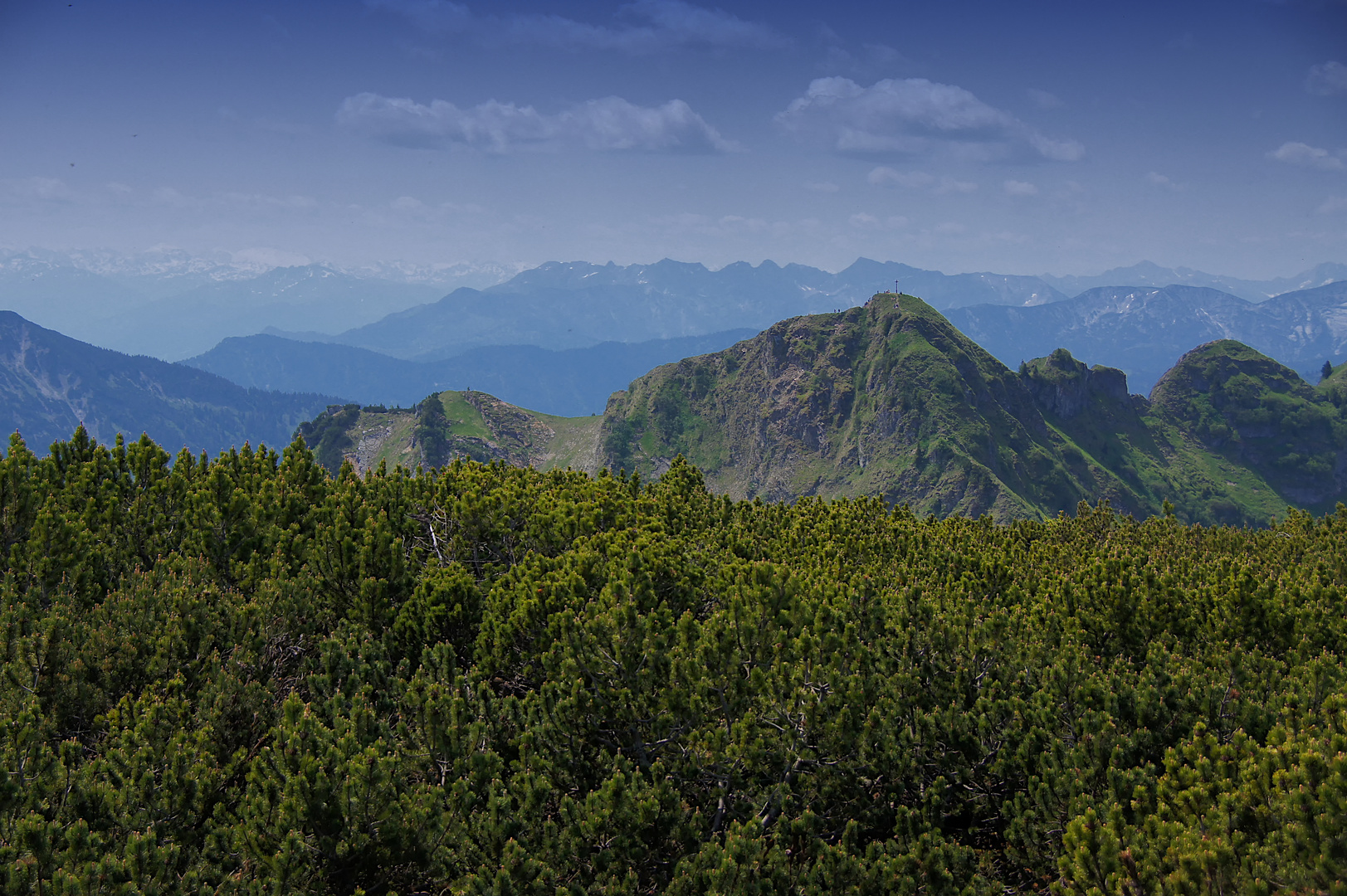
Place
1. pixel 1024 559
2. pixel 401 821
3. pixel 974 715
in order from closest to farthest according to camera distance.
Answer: pixel 401 821 < pixel 974 715 < pixel 1024 559

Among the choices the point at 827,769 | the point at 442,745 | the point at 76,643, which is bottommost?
the point at 827,769

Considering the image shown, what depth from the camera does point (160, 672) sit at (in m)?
15.0

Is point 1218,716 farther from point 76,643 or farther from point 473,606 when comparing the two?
point 76,643

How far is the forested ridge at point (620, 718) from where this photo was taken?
11.0 metres

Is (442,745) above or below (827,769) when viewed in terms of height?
above

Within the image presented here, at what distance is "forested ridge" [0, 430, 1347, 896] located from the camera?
11.0 metres

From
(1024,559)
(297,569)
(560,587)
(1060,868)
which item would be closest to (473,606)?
(560,587)

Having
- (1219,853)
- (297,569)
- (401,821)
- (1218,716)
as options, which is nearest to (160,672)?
(297,569)

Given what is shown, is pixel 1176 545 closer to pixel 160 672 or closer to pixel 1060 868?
pixel 1060 868

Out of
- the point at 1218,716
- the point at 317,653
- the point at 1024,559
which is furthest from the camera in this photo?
the point at 1024,559

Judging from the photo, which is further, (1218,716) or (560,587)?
(560,587)

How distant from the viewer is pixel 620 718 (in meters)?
14.8

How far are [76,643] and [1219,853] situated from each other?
64.4 ft

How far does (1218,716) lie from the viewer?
13523 millimetres
